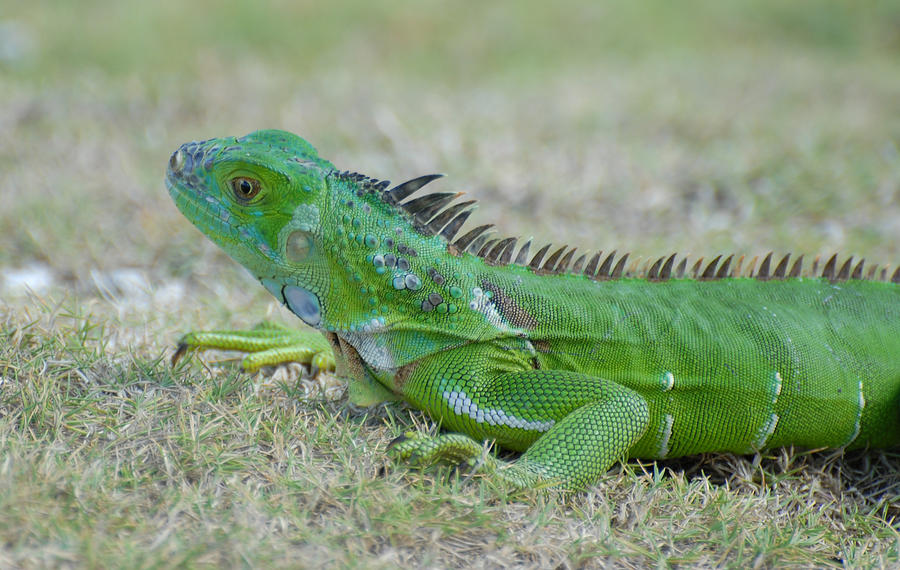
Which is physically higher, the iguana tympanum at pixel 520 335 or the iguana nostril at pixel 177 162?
the iguana nostril at pixel 177 162

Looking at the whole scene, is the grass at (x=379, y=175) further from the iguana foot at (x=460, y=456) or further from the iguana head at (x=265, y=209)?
the iguana head at (x=265, y=209)

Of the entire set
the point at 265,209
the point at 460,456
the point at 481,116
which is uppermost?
the point at 481,116

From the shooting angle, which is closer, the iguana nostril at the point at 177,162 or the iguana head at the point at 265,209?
the iguana head at the point at 265,209

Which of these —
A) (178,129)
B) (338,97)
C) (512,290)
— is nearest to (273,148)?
(512,290)

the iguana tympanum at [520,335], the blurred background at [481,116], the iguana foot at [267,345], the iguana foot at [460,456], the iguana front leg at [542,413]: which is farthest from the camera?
the blurred background at [481,116]

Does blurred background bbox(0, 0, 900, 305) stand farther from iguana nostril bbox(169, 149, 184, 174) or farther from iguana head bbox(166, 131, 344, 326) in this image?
iguana head bbox(166, 131, 344, 326)

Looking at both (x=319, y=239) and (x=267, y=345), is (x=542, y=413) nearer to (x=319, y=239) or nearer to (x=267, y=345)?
(x=319, y=239)

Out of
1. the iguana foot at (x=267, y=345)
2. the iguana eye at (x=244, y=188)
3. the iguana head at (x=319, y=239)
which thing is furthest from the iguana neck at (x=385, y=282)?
the iguana foot at (x=267, y=345)

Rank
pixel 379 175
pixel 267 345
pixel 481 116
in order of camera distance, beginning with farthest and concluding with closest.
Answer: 1. pixel 481 116
2. pixel 379 175
3. pixel 267 345

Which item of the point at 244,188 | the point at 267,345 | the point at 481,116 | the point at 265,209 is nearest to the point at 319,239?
the point at 265,209
